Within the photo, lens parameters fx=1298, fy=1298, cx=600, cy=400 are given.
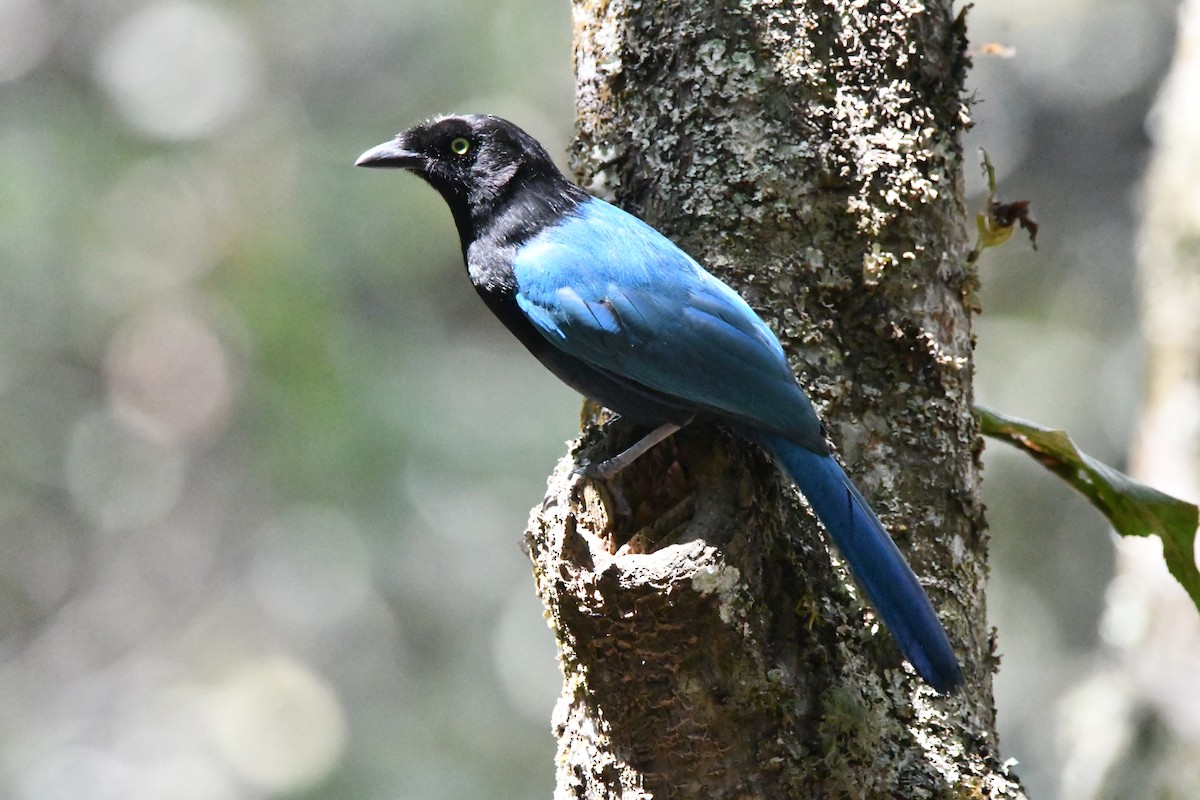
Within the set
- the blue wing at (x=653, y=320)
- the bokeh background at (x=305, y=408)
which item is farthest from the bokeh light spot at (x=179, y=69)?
the blue wing at (x=653, y=320)

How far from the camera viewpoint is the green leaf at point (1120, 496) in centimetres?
294

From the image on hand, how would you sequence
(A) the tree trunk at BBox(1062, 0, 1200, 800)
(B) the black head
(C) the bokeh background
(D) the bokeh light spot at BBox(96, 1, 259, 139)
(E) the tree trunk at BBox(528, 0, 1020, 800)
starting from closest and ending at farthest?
(E) the tree trunk at BBox(528, 0, 1020, 800) → (B) the black head → (A) the tree trunk at BBox(1062, 0, 1200, 800) → (C) the bokeh background → (D) the bokeh light spot at BBox(96, 1, 259, 139)

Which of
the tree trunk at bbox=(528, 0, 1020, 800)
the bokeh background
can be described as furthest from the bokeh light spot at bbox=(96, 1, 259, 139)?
the tree trunk at bbox=(528, 0, 1020, 800)

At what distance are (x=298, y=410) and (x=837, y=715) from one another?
5945 millimetres

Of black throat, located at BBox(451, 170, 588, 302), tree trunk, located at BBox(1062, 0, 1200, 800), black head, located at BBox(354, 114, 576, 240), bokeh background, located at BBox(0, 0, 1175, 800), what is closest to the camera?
black throat, located at BBox(451, 170, 588, 302)

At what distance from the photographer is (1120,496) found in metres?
2.99

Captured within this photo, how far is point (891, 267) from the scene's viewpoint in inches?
107

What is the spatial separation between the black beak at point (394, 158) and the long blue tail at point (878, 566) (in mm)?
1588

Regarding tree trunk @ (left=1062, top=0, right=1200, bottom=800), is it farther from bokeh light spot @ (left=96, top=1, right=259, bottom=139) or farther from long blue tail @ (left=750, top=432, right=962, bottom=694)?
bokeh light spot @ (left=96, top=1, right=259, bottom=139)

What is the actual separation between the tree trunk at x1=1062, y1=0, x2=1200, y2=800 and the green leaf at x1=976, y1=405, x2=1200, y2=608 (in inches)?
39.4

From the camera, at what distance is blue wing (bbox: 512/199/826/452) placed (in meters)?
2.64

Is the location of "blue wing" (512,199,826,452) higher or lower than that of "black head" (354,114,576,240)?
lower

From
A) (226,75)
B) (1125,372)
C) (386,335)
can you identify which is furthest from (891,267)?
(226,75)

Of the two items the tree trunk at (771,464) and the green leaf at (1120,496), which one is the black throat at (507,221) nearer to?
the tree trunk at (771,464)
